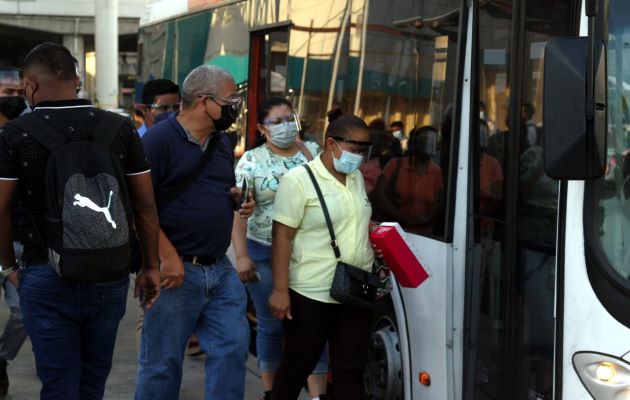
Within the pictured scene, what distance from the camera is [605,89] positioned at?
3.47m

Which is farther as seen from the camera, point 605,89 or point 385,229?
point 385,229

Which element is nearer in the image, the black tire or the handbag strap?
the handbag strap

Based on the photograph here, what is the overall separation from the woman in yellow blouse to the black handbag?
24mm

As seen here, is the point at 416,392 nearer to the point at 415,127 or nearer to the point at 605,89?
the point at 415,127

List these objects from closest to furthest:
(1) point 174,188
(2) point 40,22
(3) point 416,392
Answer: (1) point 174,188 → (3) point 416,392 → (2) point 40,22

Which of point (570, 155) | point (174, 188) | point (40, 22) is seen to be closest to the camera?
point (570, 155)

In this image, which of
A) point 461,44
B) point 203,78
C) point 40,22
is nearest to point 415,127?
point 461,44

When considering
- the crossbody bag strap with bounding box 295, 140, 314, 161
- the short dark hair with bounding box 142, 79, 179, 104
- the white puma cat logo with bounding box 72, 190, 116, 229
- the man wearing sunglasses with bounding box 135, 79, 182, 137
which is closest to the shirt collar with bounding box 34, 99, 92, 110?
the white puma cat logo with bounding box 72, 190, 116, 229

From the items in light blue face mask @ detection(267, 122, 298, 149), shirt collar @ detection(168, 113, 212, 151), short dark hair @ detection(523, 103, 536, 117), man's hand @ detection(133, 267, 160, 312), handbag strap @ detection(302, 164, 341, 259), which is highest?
short dark hair @ detection(523, 103, 536, 117)

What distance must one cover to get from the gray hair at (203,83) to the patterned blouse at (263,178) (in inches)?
35.2

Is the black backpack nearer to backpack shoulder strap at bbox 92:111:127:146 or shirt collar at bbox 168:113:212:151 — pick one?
backpack shoulder strap at bbox 92:111:127:146

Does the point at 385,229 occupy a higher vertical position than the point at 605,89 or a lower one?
lower

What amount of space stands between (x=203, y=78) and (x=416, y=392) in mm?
1782

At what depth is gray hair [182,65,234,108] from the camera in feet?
15.6
